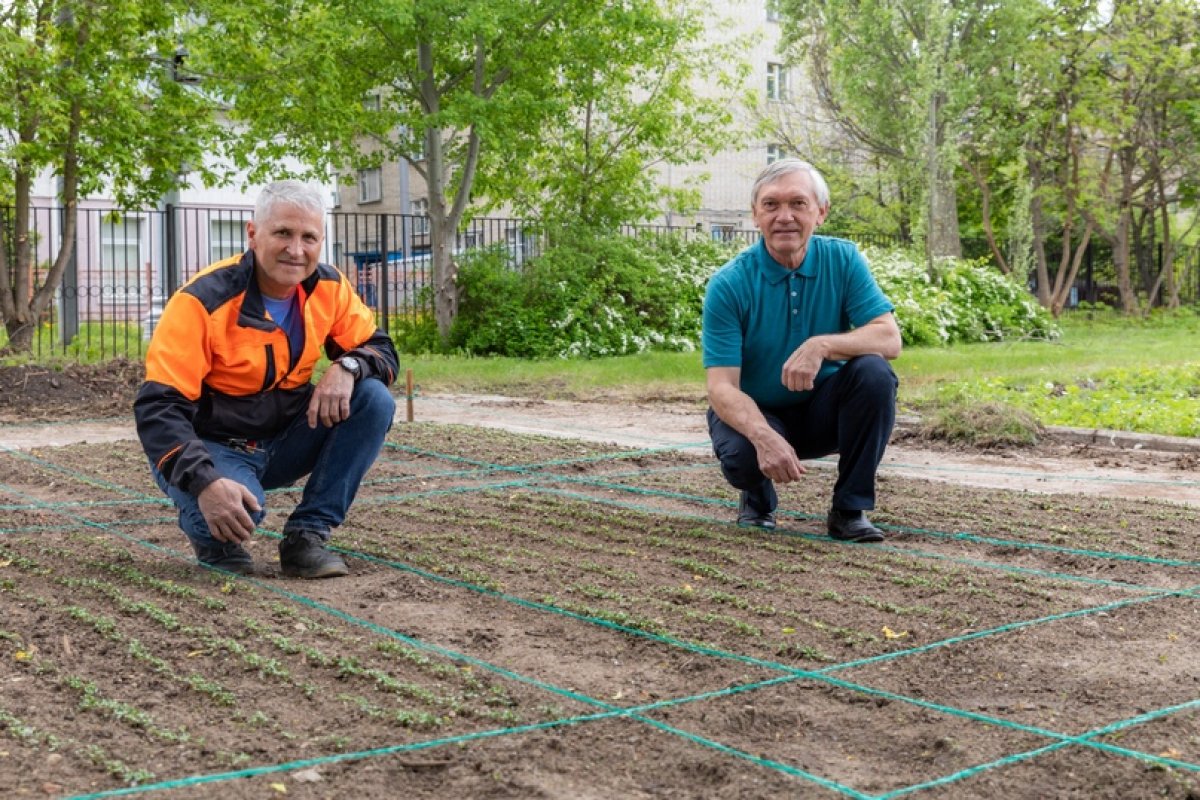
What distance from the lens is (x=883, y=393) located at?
4.06 meters

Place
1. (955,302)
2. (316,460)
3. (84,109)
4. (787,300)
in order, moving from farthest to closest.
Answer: (955,302), (84,109), (787,300), (316,460)

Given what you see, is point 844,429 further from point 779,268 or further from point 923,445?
point 923,445

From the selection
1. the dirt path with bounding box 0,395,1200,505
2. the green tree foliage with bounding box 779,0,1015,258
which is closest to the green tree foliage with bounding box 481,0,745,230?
the green tree foliage with bounding box 779,0,1015,258

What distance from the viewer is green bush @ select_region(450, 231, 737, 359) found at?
44.2 feet

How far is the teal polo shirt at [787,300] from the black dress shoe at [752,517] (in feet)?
1.83

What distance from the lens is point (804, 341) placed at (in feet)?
13.7

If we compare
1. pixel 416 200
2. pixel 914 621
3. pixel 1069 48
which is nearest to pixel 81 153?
pixel 914 621

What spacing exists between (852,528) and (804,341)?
2.04ft

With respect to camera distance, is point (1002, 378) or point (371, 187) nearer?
point (1002, 378)

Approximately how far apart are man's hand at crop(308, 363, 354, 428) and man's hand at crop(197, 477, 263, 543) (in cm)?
43

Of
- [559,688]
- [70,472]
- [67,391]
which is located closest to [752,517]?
[559,688]

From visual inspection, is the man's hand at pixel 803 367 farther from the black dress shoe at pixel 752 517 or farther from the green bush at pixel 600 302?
the green bush at pixel 600 302

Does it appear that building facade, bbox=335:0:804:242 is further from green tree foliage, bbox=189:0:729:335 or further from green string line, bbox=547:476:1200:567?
green string line, bbox=547:476:1200:567

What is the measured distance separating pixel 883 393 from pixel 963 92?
15.0 meters
